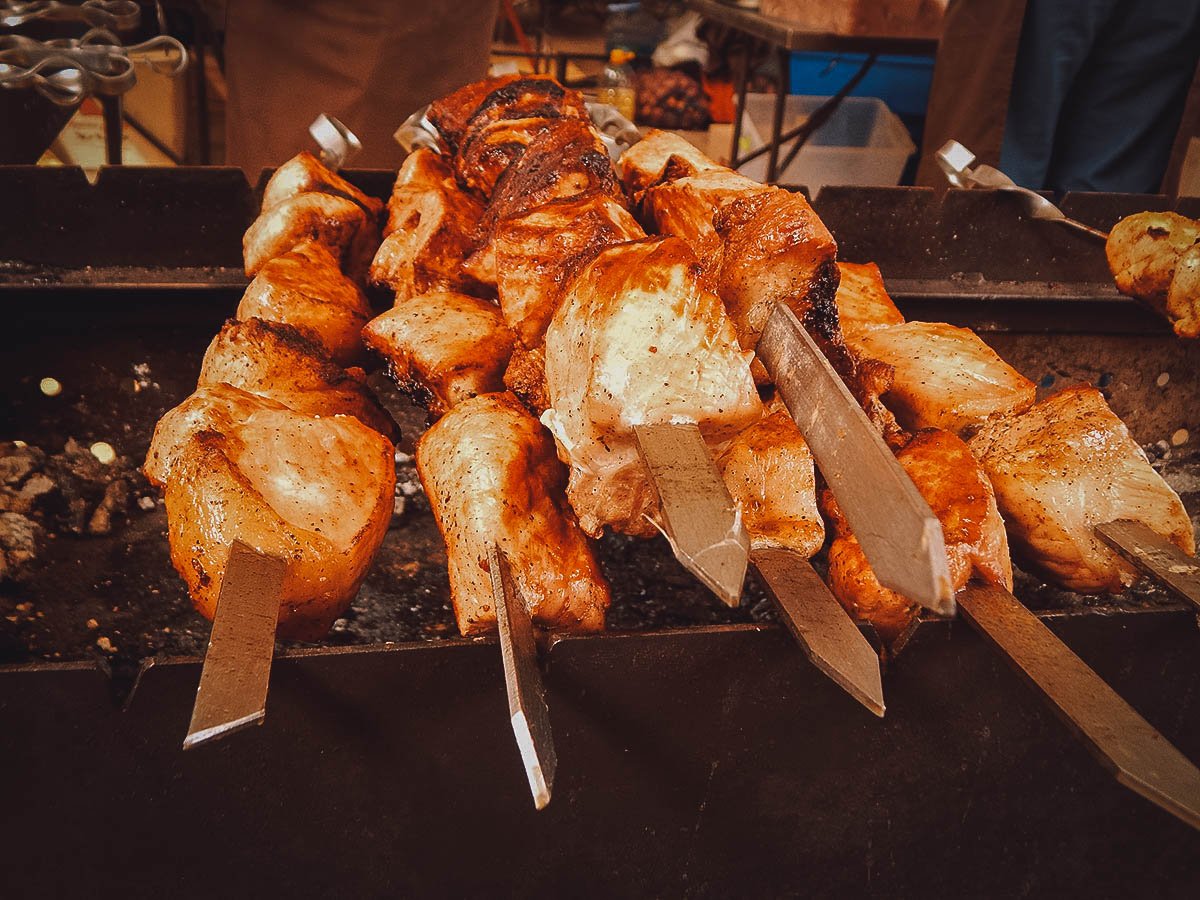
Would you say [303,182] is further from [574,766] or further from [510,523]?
[574,766]

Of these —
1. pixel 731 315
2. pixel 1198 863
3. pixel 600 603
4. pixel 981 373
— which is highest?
pixel 731 315

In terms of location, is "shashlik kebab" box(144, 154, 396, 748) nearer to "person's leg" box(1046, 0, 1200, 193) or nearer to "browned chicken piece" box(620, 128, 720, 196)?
"browned chicken piece" box(620, 128, 720, 196)

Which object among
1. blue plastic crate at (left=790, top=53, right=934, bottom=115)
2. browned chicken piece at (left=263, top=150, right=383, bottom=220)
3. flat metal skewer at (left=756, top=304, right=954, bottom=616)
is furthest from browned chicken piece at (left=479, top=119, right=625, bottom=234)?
blue plastic crate at (left=790, top=53, right=934, bottom=115)

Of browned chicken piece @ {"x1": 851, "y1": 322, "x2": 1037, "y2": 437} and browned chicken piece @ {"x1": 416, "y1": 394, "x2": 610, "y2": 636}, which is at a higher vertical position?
browned chicken piece @ {"x1": 851, "y1": 322, "x2": 1037, "y2": 437}

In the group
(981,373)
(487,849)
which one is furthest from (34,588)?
(981,373)

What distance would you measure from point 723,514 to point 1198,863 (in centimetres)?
152

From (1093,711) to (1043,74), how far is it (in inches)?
180

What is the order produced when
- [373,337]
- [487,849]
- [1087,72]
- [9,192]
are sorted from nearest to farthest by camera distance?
[487,849]
[373,337]
[9,192]
[1087,72]

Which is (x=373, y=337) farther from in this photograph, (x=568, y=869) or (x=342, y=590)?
(x=568, y=869)

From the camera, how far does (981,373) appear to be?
72.3 inches

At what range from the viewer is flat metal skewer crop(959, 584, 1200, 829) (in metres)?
0.93

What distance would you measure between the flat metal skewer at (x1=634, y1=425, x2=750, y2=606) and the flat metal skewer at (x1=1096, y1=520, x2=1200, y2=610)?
0.76 meters

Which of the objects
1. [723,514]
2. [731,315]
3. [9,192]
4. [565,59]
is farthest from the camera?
[565,59]

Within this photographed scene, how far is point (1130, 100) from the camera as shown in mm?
4648
